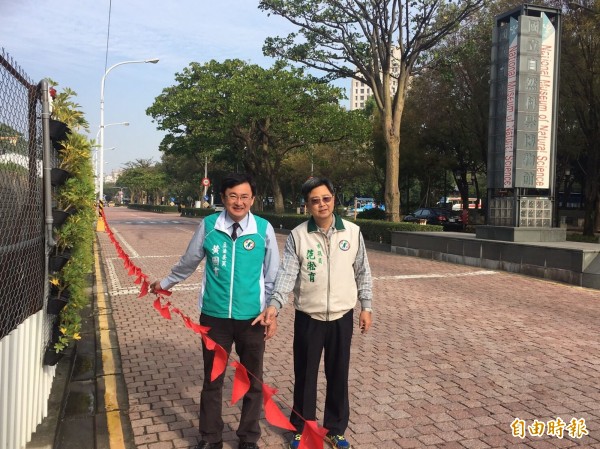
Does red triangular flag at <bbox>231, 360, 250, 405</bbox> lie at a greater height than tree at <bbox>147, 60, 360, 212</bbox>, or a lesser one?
lesser

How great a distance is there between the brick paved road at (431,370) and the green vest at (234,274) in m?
1.01

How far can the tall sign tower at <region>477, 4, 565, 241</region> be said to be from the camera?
13.6 m

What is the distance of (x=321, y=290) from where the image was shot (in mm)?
3396

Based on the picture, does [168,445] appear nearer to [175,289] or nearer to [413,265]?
[175,289]

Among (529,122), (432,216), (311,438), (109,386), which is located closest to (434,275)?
(529,122)

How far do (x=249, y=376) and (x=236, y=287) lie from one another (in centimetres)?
60

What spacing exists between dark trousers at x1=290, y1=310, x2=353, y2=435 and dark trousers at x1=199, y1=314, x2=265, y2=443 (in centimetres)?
26

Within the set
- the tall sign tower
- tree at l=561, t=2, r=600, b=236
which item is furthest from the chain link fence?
tree at l=561, t=2, r=600, b=236

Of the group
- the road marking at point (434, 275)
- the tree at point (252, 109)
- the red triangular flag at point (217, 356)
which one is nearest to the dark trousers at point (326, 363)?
the red triangular flag at point (217, 356)

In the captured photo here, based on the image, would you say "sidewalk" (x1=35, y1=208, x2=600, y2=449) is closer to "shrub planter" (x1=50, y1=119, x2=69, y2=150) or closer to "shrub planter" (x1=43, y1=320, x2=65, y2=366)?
"shrub planter" (x1=43, y1=320, x2=65, y2=366)

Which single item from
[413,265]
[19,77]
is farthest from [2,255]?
[413,265]

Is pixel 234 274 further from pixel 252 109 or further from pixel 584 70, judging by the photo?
pixel 252 109

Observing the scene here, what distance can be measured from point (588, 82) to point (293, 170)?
2826cm

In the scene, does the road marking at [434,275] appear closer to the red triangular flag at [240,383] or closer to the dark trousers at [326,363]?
the dark trousers at [326,363]
